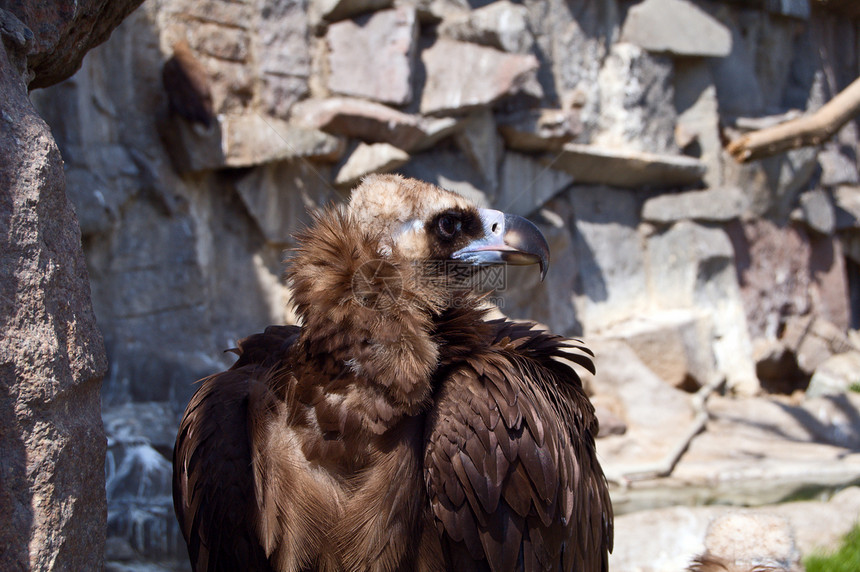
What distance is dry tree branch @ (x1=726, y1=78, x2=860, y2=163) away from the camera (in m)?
6.52

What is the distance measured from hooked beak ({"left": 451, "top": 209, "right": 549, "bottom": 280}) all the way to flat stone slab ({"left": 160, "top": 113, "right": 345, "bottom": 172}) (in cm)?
311

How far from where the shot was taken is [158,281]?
4.67 m

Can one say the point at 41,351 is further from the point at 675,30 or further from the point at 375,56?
the point at 675,30

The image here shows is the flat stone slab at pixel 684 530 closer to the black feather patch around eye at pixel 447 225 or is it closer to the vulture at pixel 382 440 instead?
the vulture at pixel 382 440

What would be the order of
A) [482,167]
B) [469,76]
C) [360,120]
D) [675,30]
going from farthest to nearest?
[675,30]
[482,167]
[469,76]
[360,120]

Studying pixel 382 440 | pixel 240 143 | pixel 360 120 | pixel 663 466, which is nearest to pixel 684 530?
pixel 663 466

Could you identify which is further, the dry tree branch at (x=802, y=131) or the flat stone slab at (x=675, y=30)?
the flat stone slab at (x=675, y=30)

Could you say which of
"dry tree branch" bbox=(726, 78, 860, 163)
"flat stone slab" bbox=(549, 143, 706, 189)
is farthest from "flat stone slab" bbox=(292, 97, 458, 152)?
"dry tree branch" bbox=(726, 78, 860, 163)

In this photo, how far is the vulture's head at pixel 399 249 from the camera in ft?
5.08

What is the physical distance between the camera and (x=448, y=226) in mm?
1739

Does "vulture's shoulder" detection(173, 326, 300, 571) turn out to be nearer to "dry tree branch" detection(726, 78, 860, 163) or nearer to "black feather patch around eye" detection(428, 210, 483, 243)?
"black feather patch around eye" detection(428, 210, 483, 243)

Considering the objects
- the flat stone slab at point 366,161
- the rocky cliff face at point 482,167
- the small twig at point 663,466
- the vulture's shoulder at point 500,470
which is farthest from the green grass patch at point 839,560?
the flat stone slab at point 366,161

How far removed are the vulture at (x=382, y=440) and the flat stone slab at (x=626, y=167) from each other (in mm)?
5287

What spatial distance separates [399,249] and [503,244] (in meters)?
0.26
